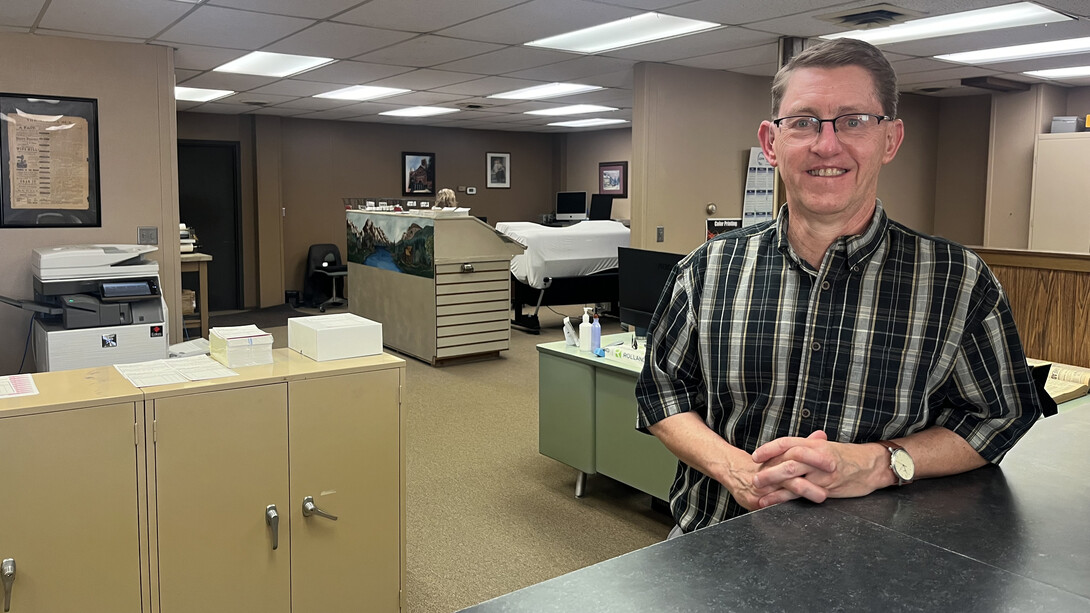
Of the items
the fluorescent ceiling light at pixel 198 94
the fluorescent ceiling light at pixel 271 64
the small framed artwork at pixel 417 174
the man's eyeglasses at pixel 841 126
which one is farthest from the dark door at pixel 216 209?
the man's eyeglasses at pixel 841 126

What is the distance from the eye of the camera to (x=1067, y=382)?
3119mm

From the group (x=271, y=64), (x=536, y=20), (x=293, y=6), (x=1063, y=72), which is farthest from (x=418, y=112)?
(x=1063, y=72)

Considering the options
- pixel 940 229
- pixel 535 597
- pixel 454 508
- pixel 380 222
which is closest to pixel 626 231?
pixel 380 222

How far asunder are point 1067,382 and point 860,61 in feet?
8.10

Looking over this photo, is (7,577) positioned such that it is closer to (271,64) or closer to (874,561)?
(874,561)

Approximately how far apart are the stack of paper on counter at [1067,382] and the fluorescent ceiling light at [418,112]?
7.58 metres

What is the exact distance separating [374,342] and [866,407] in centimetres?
184

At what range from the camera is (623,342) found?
434cm

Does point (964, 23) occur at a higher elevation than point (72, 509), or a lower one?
higher

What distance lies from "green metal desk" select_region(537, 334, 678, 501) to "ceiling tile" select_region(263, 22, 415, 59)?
2410 mm

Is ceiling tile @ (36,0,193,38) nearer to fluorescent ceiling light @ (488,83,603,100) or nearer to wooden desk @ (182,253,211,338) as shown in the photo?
wooden desk @ (182,253,211,338)

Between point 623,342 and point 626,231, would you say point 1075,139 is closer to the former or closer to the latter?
point 626,231

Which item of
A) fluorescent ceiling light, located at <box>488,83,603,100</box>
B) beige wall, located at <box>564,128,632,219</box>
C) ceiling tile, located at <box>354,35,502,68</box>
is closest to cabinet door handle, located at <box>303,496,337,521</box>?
ceiling tile, located at <box>354,35,502,68</box>

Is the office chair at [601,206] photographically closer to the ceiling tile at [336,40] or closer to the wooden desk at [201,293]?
the wooden desk at [201,293]
